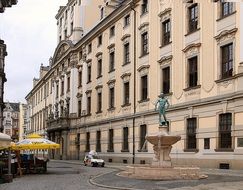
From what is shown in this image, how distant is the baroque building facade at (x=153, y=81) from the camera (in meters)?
29.5

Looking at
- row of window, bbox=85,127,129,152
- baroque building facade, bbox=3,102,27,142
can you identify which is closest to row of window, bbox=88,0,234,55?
row of window, bbox=85,127,129,152

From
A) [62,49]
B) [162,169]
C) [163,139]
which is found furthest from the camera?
[62,49]

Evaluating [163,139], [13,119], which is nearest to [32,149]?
[163,139]

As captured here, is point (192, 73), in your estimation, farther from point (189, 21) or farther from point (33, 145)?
point (33, 145)

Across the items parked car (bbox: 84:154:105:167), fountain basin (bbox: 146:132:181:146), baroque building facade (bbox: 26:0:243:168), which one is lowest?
parked car (bbox: 84:154:105:167)

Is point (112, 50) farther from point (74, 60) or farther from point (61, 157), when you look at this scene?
point (61, 157)

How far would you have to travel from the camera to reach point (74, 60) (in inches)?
2373

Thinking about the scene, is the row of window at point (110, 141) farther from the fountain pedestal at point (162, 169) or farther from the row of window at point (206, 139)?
the fountain pedestal at point (162, 169)

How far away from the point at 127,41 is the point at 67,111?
64.6ft

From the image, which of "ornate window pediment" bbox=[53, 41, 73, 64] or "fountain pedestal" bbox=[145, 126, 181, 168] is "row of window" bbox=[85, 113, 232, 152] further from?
"ornate window pediment" bbox=[53, 41, 73, 64]

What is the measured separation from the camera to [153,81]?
127 ft

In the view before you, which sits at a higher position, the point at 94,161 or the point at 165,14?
the point at 165,14

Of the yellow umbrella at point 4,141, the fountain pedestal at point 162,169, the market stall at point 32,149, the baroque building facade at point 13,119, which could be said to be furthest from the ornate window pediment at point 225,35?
the baroque building facade at point 13,119

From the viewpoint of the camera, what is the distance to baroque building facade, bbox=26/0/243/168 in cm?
2952
